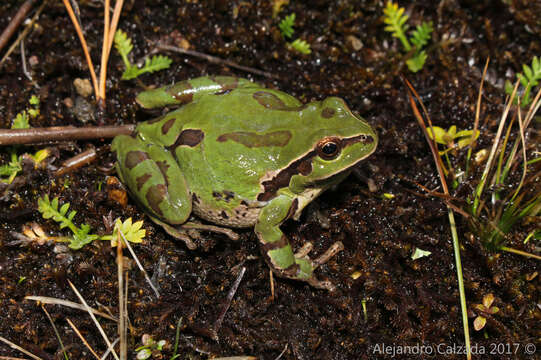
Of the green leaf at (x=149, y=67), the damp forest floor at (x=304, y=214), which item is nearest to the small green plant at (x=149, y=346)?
the damp forest floor at (x=304, y=214)

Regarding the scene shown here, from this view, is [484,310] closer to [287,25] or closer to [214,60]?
[287,25]

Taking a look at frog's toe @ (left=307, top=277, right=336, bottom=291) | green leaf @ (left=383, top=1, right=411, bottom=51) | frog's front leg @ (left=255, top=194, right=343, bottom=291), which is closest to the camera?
frog's front leg @ (left=255, top=194, right=343, bottom=291)

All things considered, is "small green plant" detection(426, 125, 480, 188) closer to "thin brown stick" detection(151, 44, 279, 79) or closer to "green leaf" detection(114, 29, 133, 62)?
"thin brown stick" detection(151, 44, 279, 79)

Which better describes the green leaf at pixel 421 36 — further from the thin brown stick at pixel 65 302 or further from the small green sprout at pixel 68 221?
the thin brown stick at pixel 65 302

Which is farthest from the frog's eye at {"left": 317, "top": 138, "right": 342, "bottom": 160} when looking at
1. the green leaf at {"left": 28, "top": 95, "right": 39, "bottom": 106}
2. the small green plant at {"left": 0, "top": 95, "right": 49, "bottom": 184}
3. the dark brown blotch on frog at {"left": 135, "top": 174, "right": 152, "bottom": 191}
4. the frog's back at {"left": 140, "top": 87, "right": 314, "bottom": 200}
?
the green leaf at {"left": 28, "top": 95, "right": 39, "bottom": 106}

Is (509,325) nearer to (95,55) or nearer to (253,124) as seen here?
(253,124)

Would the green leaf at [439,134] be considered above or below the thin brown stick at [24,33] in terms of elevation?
below
